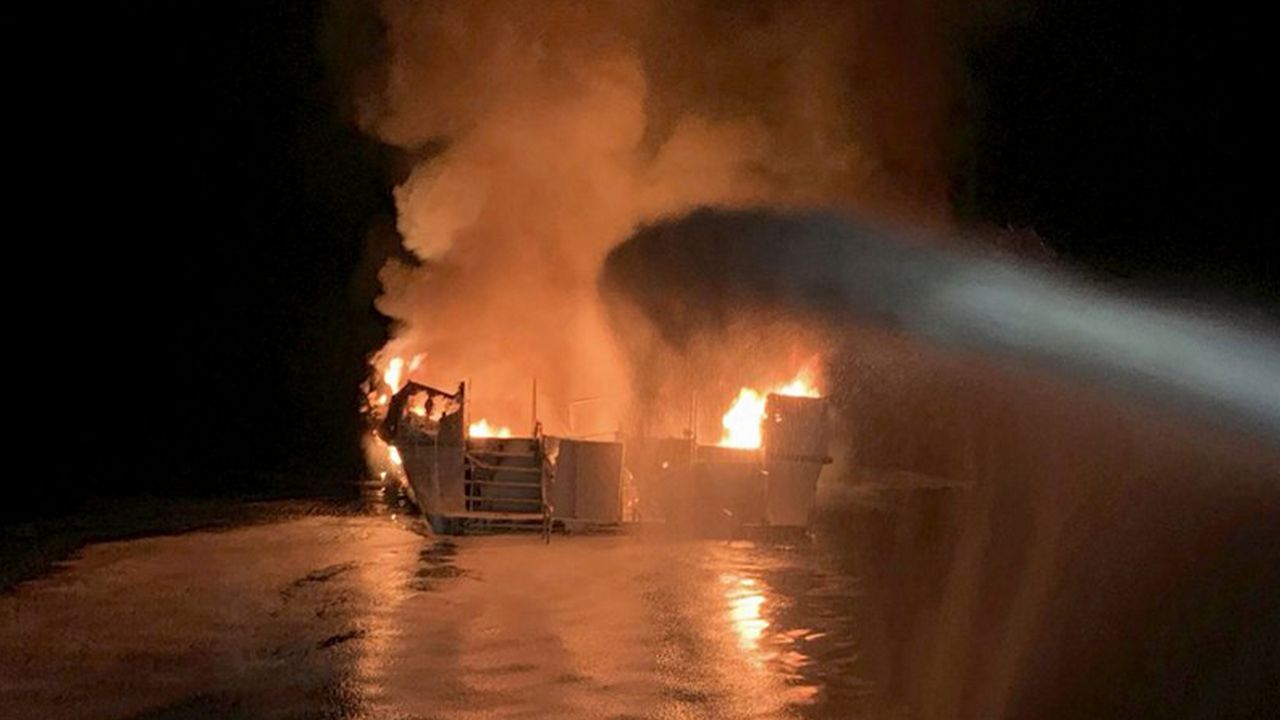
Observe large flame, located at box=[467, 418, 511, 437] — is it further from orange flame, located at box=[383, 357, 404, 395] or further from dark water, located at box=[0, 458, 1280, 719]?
dark water, located at box=[0, 458, 1280, 719]

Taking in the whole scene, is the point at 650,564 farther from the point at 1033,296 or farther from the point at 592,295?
the point at 1033,296

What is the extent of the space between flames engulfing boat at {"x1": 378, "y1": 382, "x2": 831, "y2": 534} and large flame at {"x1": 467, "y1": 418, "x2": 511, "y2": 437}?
4227 millimetres

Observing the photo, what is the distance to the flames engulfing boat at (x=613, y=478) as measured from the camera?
73.7ft

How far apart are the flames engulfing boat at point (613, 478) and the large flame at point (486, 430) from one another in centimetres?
423

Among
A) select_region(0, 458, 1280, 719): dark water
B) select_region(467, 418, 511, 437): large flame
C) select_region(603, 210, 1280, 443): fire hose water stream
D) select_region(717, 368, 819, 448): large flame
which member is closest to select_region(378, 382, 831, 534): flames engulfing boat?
select_region(0, 458, 1280, 719): dark water

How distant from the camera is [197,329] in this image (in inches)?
2539

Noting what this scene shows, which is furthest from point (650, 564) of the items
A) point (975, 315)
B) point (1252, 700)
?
point (975, 315)

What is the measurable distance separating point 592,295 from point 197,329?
3902 cm

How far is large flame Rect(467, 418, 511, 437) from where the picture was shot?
27.8m

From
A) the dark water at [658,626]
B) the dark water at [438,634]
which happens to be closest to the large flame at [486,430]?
the dark water at [658,626]

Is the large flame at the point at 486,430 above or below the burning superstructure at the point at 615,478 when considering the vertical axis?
above

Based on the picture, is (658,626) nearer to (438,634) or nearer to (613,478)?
(438,634)

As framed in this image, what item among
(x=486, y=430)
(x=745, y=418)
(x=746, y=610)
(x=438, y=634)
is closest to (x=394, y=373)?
(x=486, y=430)

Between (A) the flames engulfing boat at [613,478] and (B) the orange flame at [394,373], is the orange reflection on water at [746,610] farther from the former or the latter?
(B) the orange flame at [394,373]
